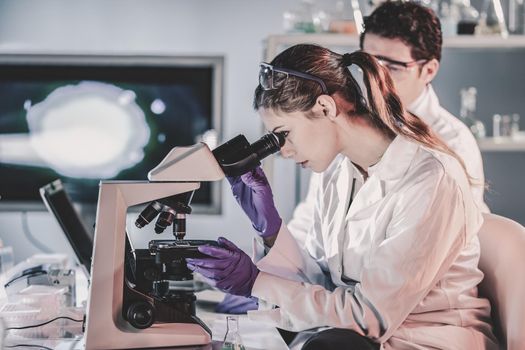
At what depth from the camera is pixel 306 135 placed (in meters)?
1.86

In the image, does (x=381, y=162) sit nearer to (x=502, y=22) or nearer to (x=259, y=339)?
(x=259, y=339)

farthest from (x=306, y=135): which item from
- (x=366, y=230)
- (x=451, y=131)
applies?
(x=451, y=131)

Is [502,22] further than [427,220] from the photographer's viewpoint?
Yes

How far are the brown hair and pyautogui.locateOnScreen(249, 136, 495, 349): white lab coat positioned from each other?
44 millimetres

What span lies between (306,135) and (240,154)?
0.25 meters

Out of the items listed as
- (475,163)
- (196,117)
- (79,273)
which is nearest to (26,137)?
(196,117)

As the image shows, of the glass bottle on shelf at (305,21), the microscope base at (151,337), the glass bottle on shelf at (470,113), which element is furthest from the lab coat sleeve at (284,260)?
the glass bottle on shelf at (470,113)

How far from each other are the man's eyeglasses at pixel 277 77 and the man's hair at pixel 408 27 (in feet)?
3.12

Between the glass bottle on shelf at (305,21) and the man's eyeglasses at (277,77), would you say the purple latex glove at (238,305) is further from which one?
the glass bottle on shelf at (305,21)

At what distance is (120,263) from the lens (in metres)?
1.60

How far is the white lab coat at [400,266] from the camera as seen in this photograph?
5.61 feet

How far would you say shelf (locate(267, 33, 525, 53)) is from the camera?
3.49m

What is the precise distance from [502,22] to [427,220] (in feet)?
7.35

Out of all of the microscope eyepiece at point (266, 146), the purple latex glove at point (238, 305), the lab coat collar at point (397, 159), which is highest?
the microscope eyepiece at point (266, 146)
